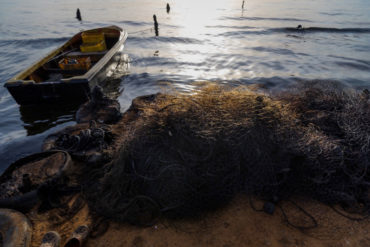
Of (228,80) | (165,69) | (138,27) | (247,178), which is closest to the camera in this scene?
(247,178)

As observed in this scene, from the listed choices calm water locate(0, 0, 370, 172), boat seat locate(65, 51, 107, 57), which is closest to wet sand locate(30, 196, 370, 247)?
calm water locate(0, 0, 370, 172)

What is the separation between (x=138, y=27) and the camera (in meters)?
29.1

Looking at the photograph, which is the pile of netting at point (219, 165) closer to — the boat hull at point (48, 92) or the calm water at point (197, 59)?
the calm water at point (197, 59)

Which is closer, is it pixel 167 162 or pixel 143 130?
pixel 167 162

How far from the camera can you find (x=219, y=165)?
163 inches

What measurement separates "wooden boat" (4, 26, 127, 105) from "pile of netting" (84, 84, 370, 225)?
224 inches

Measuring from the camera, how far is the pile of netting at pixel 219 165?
13.1 feet

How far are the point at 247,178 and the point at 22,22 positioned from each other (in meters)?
38.9

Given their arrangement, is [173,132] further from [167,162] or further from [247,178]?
[247,178]

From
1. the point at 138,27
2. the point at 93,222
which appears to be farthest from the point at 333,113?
the point at 138,27

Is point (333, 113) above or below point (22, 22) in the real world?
below

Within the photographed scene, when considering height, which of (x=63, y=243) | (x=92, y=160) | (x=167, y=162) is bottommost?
(x=63, y=243)

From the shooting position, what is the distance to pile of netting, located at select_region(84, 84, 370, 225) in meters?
3.99

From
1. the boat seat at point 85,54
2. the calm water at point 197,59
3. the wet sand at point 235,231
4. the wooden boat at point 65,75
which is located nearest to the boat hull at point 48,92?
the wooden boat at point 65,75
